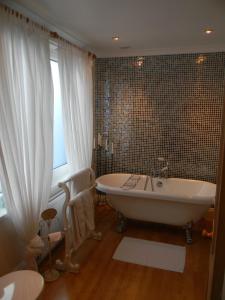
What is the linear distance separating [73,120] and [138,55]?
1545 mm

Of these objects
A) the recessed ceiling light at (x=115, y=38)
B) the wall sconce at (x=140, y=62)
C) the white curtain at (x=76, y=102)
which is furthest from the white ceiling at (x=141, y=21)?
the white curtain at (x=76, y=102)

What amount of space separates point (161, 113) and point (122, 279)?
91.7 inches

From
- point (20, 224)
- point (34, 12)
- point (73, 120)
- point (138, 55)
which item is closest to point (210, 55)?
point (138, 55)

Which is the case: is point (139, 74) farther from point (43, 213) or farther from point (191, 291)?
point (191, 291)

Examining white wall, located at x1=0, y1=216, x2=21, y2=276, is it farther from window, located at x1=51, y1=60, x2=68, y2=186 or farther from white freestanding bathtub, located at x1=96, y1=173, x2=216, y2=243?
white freestanding bathtub, located at x1=96, y1=173, x2=216, y2=243

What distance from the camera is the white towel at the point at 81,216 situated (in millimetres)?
2506

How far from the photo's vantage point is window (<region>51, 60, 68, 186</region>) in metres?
2.91

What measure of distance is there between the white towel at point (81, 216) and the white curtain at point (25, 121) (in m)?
0.31

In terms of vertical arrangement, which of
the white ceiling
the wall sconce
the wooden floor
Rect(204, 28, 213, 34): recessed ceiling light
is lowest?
the wooden floor

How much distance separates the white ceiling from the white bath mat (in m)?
2.47

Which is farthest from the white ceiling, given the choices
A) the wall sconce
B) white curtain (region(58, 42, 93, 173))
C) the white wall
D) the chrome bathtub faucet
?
the white wall

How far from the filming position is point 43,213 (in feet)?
7.64

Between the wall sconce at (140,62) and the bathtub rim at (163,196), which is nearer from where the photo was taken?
the bathtub rim at (163,196)

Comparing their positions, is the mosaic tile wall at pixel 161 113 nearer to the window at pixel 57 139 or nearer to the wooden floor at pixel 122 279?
the window at pixel 57 139
